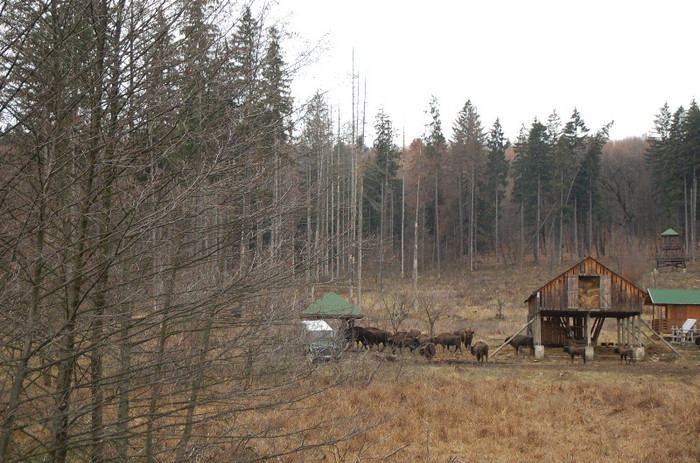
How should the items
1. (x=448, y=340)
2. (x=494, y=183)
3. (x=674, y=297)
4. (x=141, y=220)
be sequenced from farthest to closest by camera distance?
(x=494, y=183)
(x=674, y=297)
(x=448, y=340)
(x=141, y=220)

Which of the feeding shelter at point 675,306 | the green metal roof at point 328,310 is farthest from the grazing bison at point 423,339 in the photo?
the feeding shelter at point 675,306

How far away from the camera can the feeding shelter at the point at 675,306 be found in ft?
107

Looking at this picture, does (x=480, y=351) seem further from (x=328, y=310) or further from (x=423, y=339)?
(x=328, y=310)

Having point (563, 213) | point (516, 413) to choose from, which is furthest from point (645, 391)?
point (563, 213)

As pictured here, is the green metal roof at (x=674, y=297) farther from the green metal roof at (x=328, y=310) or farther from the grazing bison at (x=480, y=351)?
the green metal roof at (x=328, y=310)

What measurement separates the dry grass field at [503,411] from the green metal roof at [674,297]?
26.7ft

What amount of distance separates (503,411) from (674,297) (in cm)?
2286

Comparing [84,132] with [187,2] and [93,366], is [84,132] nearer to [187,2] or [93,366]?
[187,2]

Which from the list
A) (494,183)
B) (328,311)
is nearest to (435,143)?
(494,183)

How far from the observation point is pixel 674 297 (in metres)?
33.2

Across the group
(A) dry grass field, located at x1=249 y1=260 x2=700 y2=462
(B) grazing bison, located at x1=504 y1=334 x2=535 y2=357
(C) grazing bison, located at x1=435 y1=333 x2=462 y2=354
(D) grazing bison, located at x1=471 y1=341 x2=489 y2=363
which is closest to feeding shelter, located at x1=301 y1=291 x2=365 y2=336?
(A) dry grass field, located at x1=249 y1=260 x2=700 y2=462

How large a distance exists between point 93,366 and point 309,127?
286 centimetres

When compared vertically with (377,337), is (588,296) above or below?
above

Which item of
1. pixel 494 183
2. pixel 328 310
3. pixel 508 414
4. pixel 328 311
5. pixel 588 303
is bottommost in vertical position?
pixel 508 414
